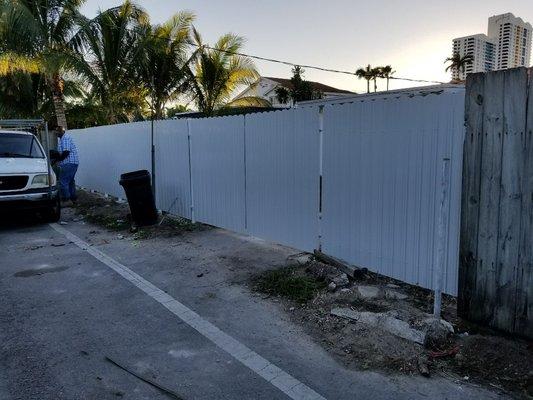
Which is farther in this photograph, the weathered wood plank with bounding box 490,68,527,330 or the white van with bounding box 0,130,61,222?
the white van with bounding box 0,130,61,222

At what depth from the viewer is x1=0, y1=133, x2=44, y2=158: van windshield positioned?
9.59 m

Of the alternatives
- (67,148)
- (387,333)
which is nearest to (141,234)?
(67,148)

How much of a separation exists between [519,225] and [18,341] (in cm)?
448

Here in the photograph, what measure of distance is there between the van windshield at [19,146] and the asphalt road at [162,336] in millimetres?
3561

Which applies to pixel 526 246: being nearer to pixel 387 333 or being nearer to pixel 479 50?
pixel 387 333

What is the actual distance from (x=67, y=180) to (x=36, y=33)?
6156mm

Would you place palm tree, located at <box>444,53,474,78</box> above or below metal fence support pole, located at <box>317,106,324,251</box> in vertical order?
above

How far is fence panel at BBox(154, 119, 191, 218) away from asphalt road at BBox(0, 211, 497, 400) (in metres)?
2.59

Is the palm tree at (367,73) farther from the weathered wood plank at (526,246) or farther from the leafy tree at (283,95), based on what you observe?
the weathered wood plank at (526,246)

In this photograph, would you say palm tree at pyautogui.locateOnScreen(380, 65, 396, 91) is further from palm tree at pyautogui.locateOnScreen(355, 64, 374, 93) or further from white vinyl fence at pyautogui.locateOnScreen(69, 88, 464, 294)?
white vinyl fence at pyautogui.locateOnScreen(69, 88, 464, 294)

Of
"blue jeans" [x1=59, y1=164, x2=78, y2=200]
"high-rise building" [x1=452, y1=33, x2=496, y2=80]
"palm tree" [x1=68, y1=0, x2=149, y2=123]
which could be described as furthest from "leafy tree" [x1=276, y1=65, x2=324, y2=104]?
"blue jeans" [x1=59, y1=164, x2=78, y2=200]

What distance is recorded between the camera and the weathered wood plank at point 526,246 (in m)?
3.48

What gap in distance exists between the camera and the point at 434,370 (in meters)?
3.38

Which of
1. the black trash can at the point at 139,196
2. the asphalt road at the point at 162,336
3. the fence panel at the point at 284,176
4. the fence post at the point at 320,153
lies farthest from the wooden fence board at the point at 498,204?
the black trash can at the point at 139,196
